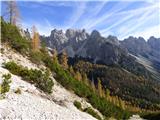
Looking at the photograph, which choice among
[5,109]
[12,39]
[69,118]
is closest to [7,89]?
[5,109]

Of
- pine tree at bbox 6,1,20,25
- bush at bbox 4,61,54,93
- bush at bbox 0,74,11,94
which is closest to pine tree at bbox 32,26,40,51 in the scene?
pine tree at bbox 6,1,20,25

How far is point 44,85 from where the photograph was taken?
39188mm

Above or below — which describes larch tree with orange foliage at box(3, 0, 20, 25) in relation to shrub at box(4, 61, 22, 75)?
above

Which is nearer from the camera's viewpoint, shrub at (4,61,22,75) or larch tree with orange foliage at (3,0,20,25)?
shrub at (4,61,22,75)

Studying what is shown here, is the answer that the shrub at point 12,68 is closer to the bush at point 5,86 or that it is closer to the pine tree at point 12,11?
the bush at point 5,86

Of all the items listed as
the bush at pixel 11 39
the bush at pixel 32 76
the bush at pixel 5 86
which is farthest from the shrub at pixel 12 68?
the bush at pixel 11 39

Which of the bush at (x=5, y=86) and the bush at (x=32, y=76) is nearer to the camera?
the bush at (x=5, y=86)

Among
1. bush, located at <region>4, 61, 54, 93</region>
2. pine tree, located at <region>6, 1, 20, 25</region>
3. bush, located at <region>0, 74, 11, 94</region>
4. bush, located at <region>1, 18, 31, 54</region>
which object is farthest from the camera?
pine tree, located at <region>6, 1, 20, 25</region>

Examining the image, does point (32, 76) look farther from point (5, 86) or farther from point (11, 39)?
point (11, 39)

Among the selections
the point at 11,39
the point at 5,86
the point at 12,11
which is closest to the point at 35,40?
the point at 12,11

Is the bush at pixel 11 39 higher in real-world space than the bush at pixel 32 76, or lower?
higher

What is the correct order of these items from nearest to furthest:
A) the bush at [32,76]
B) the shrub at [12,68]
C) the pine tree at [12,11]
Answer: the shrub at [12,68] < the bush at [32,76] < the pine tree at [12,11]

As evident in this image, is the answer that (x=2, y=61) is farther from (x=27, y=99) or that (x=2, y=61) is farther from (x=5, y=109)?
(x=5, y=109)

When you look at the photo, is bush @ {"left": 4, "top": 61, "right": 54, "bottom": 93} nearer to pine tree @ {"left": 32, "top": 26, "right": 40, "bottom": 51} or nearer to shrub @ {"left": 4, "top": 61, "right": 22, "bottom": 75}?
shrub @ {"left": 4, "top": 61, "right": 22, "bottom": 75}
